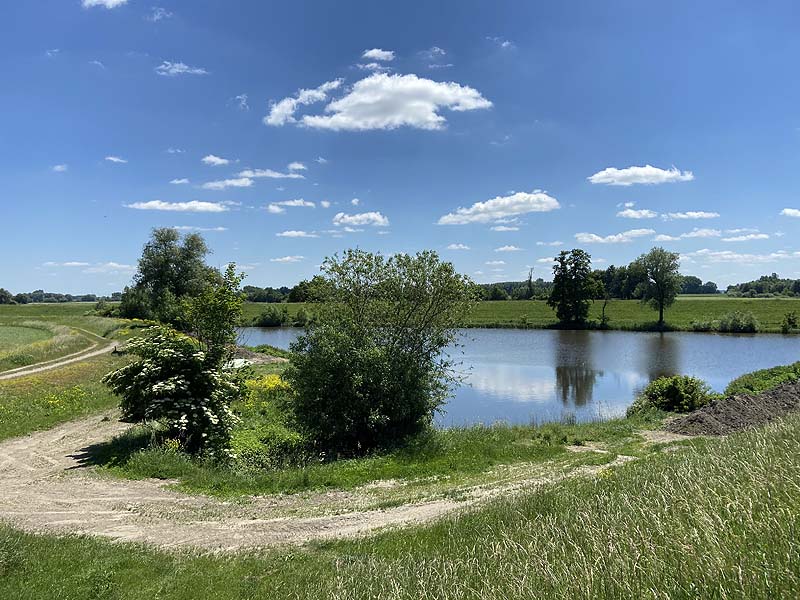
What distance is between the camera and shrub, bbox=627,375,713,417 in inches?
955

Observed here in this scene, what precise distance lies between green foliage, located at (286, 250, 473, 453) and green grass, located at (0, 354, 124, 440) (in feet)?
31.2

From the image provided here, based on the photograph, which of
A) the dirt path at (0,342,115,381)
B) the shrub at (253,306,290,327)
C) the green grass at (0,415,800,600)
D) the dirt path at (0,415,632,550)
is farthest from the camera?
the shrub at (253,306,290,327)

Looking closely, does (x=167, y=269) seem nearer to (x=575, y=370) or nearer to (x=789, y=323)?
(x=575, y=370)

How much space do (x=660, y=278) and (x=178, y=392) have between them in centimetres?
7553

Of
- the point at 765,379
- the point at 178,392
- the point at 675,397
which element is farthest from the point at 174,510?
the point at 765,379

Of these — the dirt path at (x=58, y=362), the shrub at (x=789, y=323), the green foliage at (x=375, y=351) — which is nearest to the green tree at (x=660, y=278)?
the shrub at (x=789, y=323)

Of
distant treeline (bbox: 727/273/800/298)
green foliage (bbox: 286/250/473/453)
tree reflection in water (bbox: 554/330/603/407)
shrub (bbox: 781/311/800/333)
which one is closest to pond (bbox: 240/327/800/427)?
tree reflection in water (bbox: 554/330/603/407)

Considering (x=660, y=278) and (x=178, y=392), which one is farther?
(x=660, y=278)

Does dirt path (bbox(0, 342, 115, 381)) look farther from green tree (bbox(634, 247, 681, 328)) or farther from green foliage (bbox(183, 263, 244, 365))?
green tree (bbox(634, 247, 681, 328))

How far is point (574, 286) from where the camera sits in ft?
268

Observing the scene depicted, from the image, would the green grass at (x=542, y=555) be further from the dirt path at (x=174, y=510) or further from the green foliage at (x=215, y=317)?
the green foliage at (x=215, y=317)

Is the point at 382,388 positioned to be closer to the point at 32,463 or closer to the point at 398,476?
the point at 398,476

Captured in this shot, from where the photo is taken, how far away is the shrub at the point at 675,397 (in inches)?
955

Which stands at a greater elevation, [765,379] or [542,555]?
[542,555]
